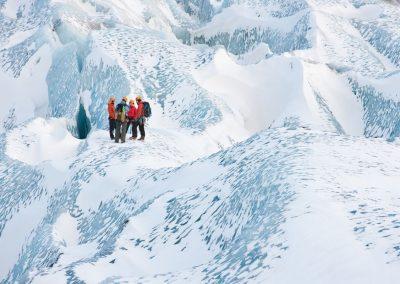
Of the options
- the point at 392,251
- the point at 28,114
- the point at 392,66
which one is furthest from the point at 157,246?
the point at 392,66

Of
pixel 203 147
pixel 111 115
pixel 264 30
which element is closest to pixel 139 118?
pixel 111 115

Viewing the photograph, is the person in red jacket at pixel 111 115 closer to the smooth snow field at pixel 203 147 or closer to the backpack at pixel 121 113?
the backpack at pixel 121 113

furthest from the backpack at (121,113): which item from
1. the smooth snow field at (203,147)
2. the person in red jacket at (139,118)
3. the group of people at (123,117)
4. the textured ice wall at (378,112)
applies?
the textured ice wall at (378,112)

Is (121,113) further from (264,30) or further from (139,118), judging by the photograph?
(264,30)

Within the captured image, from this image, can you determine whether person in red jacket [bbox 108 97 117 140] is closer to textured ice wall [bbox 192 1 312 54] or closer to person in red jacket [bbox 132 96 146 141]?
person in red jacket [bbox 132 96 146 141]

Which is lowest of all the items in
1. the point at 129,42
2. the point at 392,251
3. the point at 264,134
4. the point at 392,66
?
the point at 392,66

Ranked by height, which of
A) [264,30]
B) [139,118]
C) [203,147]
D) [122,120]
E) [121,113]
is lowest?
[264,30]

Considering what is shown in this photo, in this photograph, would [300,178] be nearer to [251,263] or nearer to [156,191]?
[251,263]

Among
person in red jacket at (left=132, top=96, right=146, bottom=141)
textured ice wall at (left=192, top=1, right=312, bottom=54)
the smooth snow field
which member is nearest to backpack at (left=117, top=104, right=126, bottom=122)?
person in red jacket at (left=132, top=96, right=146, bottom=141)
